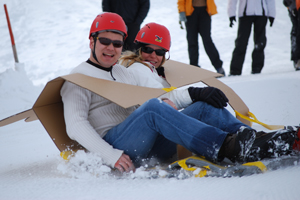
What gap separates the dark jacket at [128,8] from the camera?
4.87 m

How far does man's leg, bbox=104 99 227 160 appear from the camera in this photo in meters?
1.78

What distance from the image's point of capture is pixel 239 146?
5.75ft

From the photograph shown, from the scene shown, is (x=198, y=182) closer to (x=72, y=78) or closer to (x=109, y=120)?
(x=109, y=120)

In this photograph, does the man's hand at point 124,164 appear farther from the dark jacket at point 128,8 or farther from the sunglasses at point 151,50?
the dark jacket at point 128,8

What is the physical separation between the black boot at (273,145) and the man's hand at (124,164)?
0.65 metres

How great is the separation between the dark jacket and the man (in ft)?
9.07

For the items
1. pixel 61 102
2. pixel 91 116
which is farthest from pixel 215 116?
pixel 61 102

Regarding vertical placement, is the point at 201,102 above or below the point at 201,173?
above

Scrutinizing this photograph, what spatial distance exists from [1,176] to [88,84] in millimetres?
861

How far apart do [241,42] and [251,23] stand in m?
0.33

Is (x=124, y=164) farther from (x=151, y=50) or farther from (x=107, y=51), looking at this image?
(x=151, y=50)

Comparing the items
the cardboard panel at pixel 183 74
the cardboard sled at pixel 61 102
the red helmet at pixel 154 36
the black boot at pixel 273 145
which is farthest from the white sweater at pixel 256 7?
the black boot at pixel 273 145

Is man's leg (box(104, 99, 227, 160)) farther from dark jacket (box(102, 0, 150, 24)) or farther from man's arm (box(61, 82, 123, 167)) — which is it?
dark jacket (box(102, 0, 150, 24))

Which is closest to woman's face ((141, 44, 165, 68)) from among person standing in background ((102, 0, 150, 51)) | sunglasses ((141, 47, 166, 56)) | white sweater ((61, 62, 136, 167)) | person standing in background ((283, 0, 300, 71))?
sunglasses ((141, 47, 166, 56))
